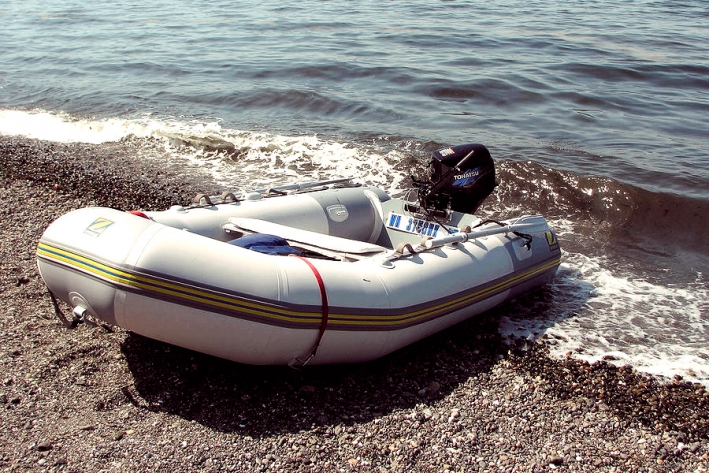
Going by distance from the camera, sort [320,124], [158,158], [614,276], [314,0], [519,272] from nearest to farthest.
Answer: [519,272] → [614,276] → [158,158] → [320,124] → [314,0]

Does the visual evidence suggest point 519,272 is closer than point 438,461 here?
No

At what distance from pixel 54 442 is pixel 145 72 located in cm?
1106

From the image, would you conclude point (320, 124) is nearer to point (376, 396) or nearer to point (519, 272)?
point (519, 272)

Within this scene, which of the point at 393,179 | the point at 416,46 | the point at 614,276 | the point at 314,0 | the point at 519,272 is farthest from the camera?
the point at 314,0

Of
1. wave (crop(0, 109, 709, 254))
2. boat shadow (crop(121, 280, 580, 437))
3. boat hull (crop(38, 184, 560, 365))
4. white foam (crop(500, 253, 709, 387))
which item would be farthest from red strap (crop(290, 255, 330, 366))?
wave (crop(0, 109, 709, 254))

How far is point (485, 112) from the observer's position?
1014 cm

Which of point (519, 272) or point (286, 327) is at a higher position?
point (286, 327)

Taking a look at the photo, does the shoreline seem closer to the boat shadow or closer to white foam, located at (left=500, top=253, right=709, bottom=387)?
the boat shadow

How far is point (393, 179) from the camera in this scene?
8.12 m

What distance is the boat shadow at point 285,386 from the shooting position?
3559mm

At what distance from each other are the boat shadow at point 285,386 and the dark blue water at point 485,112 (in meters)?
1.00

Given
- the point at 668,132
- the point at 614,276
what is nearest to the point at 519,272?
the point at 614,276

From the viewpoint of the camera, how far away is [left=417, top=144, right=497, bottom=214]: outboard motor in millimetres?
5242

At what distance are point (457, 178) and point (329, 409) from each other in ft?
Result: 7.52
